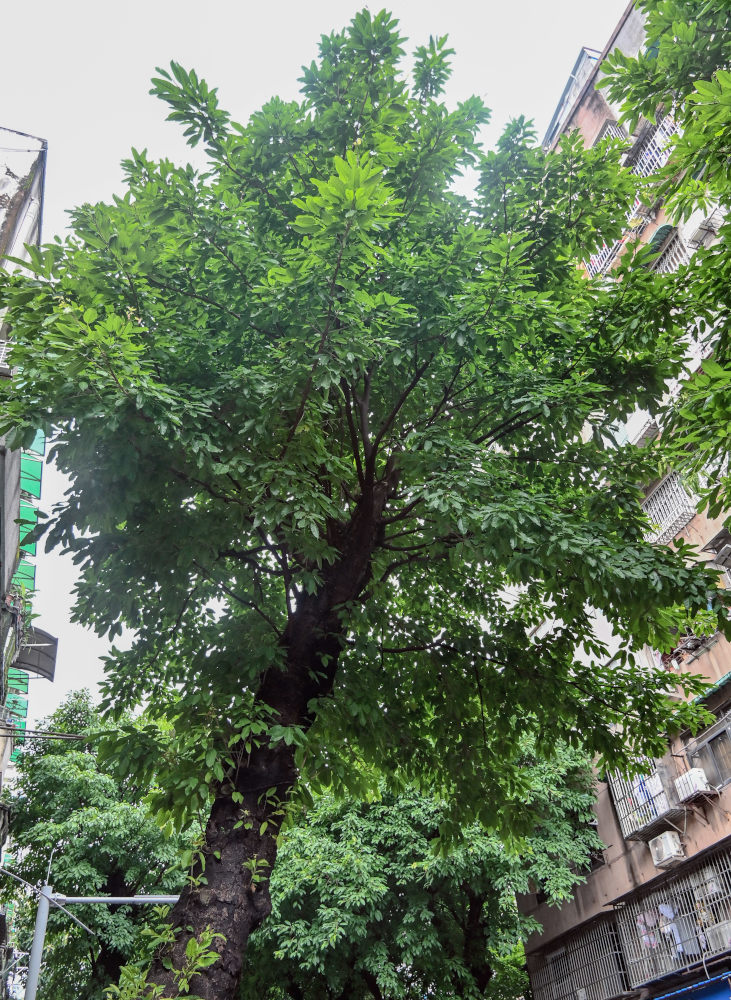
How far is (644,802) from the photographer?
15391mm

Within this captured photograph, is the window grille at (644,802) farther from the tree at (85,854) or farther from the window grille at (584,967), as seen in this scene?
the tree at (85,854)

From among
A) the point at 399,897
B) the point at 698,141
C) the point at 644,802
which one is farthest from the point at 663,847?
the point at 698,141

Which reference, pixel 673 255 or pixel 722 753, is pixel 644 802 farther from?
pixel 673 255

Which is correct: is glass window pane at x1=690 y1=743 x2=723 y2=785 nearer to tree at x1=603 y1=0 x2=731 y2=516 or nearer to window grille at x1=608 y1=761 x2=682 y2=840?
window grille at x1=608 y1=761 x2=682 y2=840

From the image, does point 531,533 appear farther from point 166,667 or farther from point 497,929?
point 497,929

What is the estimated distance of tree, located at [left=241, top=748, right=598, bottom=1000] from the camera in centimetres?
1455

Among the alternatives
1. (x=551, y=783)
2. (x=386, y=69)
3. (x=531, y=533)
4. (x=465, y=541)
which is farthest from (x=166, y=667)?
(x=551, y=783)

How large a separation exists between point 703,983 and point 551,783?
15.8ft

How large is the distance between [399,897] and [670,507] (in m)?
9.69

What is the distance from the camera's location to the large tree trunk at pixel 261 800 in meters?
5.30

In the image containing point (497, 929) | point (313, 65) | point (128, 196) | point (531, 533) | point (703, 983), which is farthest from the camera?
point (497, 929)

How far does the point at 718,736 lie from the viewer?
1348 centimetres

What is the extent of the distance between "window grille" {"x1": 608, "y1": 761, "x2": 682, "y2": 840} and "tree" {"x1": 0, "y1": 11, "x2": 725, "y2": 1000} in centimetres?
774

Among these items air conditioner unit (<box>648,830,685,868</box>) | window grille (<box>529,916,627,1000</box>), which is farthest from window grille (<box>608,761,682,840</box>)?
window grille (<box>529,916,627,1000</box>)
